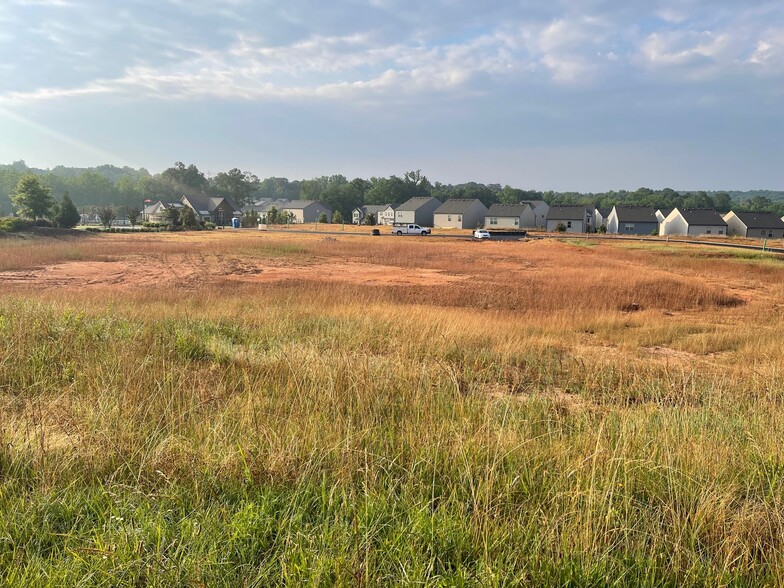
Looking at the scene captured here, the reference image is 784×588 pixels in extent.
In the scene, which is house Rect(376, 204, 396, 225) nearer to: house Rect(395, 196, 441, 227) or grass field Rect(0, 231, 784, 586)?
house Rect(395, 196, 441, 227)

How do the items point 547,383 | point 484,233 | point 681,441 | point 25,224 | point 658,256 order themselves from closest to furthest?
point 681,441 → point 547,383 → point 658,256 → point 25,224 → point 484,233

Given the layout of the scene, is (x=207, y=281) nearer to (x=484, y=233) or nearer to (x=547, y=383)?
(x=547, y=383)

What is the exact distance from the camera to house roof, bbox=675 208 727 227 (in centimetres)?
9875

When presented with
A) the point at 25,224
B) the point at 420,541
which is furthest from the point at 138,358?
the point at 25,224

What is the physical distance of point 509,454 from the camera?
409 cm

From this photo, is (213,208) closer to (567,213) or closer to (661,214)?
(567,213)

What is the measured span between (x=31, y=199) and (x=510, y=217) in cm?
8291

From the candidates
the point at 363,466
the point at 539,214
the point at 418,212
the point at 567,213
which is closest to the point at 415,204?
the point at 418,212

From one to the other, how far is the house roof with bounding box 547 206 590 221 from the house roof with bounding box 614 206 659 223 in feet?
27.8

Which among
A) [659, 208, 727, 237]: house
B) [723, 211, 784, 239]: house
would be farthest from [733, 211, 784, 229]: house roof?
[659, 208, 727, 237]: house

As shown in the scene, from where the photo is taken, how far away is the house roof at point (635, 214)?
10562 cm

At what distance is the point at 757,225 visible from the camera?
3967 inches

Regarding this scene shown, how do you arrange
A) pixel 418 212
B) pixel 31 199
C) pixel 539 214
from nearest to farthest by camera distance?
pixel 31 199 → pixel 539 214 → pixel 418 212

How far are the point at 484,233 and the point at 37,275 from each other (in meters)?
54.7
